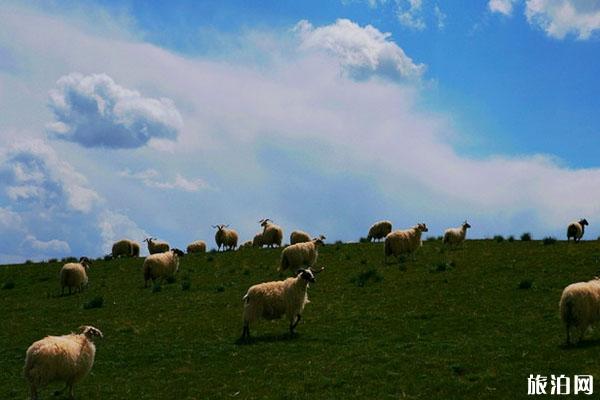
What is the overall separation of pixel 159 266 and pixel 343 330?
14677 millimetres

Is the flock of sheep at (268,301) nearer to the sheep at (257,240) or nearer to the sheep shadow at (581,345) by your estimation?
the sheep shadow at (581,345)

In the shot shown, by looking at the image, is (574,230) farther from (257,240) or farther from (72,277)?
(72,277)

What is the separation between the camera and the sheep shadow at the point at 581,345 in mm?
15523

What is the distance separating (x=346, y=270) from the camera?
30.4m

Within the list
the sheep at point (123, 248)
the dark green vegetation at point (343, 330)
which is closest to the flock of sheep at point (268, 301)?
the dark green vegetation at point (343, 330)

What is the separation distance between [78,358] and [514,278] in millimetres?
18076

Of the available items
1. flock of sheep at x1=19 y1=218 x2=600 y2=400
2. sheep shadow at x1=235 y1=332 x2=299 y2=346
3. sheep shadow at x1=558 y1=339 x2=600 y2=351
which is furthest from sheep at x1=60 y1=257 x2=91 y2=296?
sheep shadow at x1=558 y1=339 x2=600 y2=351

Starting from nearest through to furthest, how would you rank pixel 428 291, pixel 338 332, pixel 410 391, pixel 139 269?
pixel 410 391
pixel 338 332
pixel 428 291
pixel 139 269

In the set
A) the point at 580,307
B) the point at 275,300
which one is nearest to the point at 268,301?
the point at 275,300

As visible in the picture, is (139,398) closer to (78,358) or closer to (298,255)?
(78,358)

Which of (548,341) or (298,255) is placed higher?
(298,255)

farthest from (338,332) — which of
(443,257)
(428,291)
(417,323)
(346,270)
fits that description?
(443,257)

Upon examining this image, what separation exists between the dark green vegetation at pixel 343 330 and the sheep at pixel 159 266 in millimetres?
681

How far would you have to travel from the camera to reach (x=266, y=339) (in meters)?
19.5
